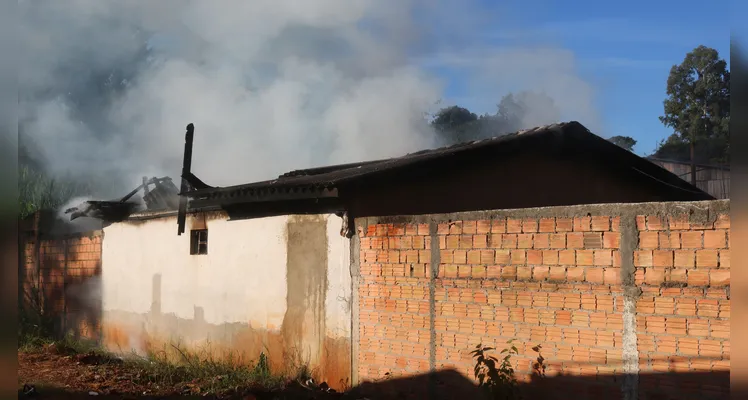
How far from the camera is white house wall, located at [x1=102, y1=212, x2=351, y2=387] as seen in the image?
29.9 feet

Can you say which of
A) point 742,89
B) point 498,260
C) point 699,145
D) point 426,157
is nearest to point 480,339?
point 498,260

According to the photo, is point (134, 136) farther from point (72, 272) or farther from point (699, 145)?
point (699, 145)

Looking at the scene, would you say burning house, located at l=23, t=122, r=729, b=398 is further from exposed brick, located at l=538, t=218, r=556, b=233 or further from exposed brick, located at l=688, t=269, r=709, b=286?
exposed brick, located at l=688, t=269, r=709, b=286

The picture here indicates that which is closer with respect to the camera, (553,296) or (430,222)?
(553,296)

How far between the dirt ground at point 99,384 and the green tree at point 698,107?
24.1 metres

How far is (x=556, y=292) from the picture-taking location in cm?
658

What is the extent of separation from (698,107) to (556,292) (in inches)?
1115

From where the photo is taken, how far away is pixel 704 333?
5.52 m

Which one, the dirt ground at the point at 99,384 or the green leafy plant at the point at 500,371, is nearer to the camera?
the green leafy plant at the point at 500,371

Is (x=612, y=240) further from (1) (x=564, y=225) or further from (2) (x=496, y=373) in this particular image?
(2) (x=496, y=373)

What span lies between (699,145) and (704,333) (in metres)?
25.8

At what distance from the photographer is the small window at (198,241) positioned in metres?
11.6

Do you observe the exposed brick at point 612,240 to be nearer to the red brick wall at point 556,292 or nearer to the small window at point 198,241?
the red brick wall at point 556,292

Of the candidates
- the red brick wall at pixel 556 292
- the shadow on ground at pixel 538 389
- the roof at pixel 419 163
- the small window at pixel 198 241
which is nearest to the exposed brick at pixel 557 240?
the red brick wall at pixel 556 292
